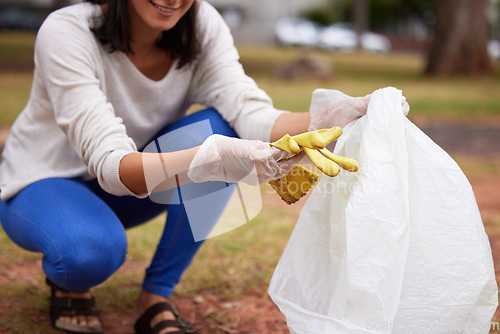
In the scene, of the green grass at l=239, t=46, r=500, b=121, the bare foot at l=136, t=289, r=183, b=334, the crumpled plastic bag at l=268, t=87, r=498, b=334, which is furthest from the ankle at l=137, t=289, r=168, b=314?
the green grass at l=239, t=46, r=500, b=121

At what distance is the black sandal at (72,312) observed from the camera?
1972mm

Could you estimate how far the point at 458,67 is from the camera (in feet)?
42.4

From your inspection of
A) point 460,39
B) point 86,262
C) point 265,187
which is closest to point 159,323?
point 86,262

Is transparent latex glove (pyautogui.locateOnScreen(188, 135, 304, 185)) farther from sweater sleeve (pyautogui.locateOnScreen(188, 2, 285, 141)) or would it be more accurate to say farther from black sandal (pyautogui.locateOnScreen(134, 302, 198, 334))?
black sandal (pyautogui.locateOnScreen(134, 302, 198, 334))

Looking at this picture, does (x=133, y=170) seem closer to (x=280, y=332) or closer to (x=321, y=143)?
(x=321, y=143)

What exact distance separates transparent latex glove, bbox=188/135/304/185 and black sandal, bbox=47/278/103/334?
2.62ft

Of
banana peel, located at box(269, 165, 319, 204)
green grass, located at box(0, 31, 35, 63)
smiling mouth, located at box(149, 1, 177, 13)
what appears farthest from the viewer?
green grass, located at box(0, 31, 35, 63)

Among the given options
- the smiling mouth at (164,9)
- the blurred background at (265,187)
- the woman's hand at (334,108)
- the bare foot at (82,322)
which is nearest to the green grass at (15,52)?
the blurred background at (265,187)

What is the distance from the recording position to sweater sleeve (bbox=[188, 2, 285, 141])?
6.39 feet

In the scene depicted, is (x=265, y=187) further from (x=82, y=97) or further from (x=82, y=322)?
(x=82, y=97)

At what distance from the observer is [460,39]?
41.9 feet

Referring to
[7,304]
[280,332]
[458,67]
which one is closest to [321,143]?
[280,332]

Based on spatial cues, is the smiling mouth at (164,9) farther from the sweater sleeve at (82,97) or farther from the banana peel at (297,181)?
the banana peel at (297,181)

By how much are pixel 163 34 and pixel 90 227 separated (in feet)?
2.28
